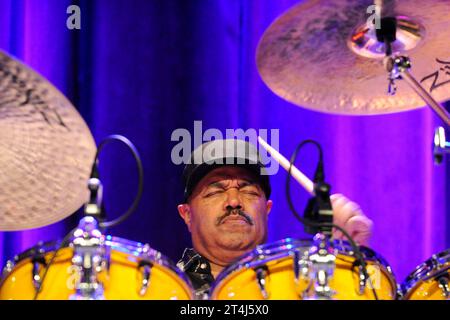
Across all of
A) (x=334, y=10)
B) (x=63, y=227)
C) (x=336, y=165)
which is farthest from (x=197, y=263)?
(x=334, y=10)

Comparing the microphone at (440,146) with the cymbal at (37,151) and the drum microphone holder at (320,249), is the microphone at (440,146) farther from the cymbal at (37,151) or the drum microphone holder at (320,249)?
the cymbal at (37,151)

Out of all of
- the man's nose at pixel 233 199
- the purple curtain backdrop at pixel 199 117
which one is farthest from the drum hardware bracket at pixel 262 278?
the purple curtain backdrop at pixel 199 117

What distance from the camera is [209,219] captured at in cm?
192

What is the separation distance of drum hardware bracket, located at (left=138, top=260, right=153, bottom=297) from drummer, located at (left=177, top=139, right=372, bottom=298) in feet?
2.27

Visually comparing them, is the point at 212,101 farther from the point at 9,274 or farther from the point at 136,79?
the point at 9,274

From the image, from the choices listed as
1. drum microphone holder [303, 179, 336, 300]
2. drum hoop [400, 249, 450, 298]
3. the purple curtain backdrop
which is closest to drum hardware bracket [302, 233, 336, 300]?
drum microphone holder [303, 179, 336, 300]

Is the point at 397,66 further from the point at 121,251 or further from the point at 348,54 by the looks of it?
the point at 121,251

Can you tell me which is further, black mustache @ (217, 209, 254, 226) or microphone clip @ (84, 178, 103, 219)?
black mustache @ (217, 209, 254, 226)

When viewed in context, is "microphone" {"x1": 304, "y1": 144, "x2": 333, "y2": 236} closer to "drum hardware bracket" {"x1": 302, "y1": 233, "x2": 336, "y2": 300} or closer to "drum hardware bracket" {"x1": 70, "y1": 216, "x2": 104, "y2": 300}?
"drum hardware bracket" {"x1": 302, "y1": 233, "x2": 336, "y2": 300}

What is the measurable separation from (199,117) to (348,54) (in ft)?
2.31

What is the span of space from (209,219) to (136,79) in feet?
1.78

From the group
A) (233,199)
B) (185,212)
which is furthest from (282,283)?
Answer: (185,212)

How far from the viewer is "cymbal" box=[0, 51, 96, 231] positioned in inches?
47.9

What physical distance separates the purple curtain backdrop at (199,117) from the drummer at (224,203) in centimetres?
25
